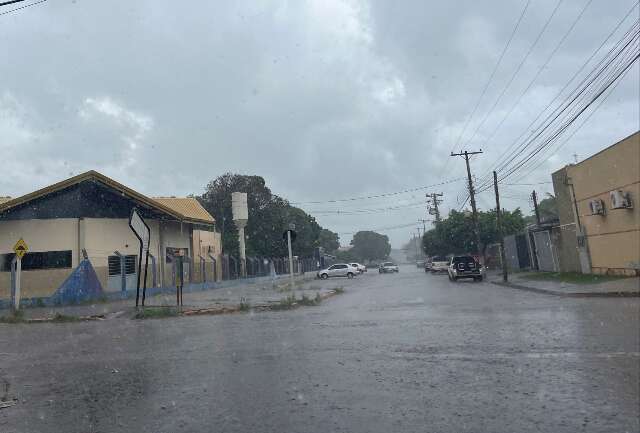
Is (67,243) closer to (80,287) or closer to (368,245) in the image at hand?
(80,287)

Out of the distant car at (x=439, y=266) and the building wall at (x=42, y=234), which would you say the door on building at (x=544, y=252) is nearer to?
the distant car at (x=439, y=266)

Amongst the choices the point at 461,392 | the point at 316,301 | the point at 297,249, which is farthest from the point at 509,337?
the point at 297,249

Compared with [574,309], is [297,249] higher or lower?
higher

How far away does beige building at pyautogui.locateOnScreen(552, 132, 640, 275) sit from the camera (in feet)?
69.2

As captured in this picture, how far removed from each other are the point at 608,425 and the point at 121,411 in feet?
15.1

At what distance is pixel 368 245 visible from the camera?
16888cm

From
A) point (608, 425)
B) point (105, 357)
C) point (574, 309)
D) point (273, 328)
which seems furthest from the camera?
point (574, 309)

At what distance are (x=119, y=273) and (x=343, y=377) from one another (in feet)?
88.9

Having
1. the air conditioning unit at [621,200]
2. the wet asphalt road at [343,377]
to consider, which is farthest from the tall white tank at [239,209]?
the wet asphalt road at [343,377]

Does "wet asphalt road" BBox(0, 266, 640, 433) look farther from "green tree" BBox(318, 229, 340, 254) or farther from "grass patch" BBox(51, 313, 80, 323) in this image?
"green tree" BBox(318, 229, 340, 254)

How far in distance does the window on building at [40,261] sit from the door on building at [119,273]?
2338 mm

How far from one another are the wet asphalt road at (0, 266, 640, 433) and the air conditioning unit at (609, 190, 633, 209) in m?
11.1

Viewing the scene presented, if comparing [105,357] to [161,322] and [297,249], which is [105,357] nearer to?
[161,322]

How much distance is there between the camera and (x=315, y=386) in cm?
603
